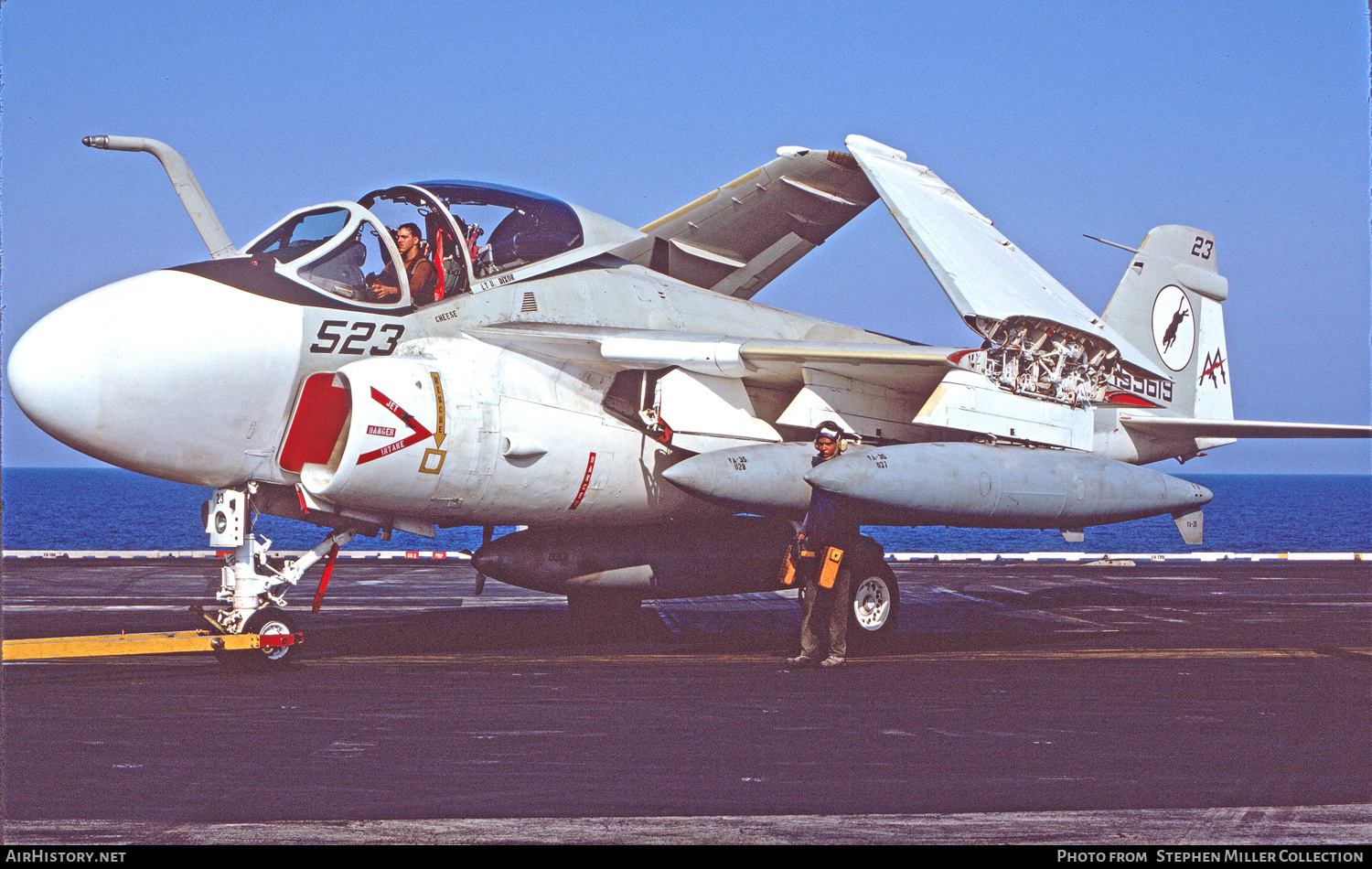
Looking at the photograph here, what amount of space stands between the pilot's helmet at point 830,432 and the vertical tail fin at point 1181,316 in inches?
226

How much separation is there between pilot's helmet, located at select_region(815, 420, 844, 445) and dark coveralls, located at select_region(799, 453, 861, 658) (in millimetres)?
476

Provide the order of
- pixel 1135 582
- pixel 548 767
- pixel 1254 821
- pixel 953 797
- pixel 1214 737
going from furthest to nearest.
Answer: pixel 1135 582 < pixel 1214 737 < pixel 548 767 < pixel 953 797 < pixel 1254 821

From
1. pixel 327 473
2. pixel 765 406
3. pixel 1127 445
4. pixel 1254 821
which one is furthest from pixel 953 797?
pixel 1127 445

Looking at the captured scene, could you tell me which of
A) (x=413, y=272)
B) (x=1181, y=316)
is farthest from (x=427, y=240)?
(x=1181, y=316)

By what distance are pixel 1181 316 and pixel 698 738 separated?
11.0m

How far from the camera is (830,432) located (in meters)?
10.8

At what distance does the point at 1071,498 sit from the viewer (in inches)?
438

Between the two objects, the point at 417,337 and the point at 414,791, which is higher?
the point at 417,337

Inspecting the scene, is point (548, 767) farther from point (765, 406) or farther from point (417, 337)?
point (765, 406)

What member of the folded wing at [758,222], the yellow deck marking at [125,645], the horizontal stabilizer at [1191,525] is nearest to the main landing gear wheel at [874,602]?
the horizontal stabilizer at [1191,525]

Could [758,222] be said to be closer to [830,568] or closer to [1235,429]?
[830,568]

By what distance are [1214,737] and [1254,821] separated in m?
2.00

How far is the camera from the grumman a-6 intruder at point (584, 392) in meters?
8.78

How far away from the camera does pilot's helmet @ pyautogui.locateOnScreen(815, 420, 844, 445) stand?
1071 cm
